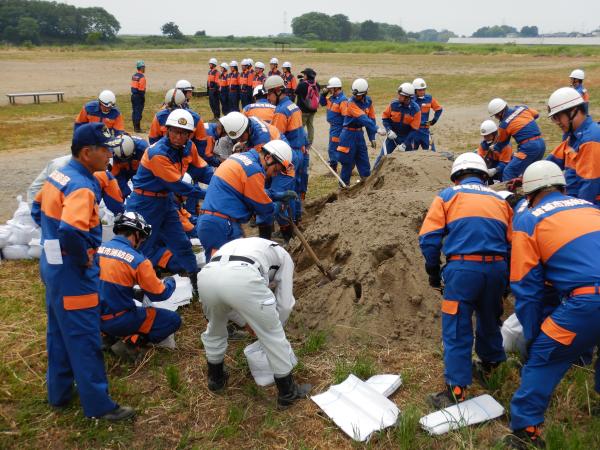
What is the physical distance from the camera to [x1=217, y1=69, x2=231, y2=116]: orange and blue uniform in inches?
780

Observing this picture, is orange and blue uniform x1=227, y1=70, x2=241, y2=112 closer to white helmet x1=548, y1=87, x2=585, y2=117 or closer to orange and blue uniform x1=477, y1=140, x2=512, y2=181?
orange and blue uniform x1=477, y1=140, x2=512, y2=181

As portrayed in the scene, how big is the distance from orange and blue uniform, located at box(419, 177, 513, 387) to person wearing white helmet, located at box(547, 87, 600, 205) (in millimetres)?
2090

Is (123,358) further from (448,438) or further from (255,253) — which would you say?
(448,438)

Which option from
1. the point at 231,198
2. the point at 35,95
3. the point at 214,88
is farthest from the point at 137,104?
the point at 231,198

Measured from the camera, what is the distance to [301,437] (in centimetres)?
423

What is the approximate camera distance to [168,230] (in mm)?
7039

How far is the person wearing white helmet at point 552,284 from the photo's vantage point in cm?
360

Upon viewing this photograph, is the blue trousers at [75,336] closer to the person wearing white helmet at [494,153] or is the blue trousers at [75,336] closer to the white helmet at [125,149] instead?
the white helmet at [125,149]

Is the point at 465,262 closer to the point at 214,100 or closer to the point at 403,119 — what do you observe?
the point at 403,119

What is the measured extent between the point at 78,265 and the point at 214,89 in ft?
55.5

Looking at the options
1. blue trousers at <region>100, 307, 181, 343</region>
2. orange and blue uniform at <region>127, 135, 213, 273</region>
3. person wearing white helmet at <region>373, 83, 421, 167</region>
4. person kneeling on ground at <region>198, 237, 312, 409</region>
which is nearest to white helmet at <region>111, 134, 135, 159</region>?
orange and blue uniform at <region>127, 135, 213, 273</region>

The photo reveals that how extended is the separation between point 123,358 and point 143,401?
30.7 inches

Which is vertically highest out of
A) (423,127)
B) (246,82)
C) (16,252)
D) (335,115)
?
(246,82)

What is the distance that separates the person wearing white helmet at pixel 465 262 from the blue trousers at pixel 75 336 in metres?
2.60
